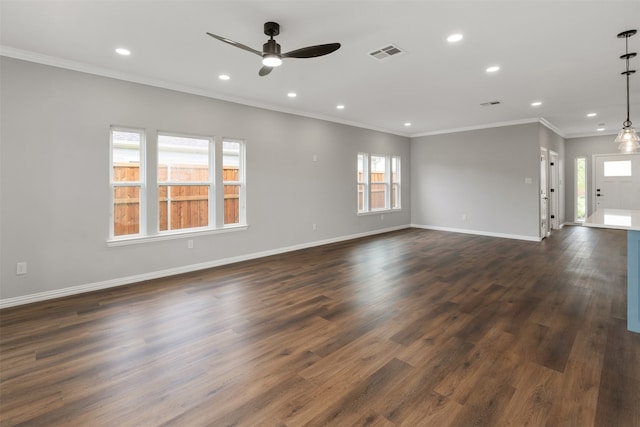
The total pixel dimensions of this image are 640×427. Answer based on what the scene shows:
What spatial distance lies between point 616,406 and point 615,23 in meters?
3.26

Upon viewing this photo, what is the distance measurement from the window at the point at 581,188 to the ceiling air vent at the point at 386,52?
8.94 meters

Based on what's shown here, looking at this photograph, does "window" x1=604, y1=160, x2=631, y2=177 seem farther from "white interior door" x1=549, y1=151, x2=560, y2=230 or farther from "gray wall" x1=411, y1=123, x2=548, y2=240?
"gray wall" x1=411, y1=123, x2=548, y2=240

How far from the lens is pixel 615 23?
9.40 feet

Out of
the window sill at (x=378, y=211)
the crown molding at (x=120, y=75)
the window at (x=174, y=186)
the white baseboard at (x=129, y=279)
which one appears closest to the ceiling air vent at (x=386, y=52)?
the crown molding at (x=120, y=75)

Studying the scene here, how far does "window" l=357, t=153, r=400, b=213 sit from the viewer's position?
312 inches

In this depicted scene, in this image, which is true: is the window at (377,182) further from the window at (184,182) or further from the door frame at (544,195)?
the window at (184,182)

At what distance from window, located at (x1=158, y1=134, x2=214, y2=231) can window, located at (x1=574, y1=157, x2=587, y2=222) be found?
1047 cm

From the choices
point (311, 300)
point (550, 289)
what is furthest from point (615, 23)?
point (311, 300)

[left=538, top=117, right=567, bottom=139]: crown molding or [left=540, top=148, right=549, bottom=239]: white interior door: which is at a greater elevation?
[left=538, top=117, right=567, bottom=139]: crown molding

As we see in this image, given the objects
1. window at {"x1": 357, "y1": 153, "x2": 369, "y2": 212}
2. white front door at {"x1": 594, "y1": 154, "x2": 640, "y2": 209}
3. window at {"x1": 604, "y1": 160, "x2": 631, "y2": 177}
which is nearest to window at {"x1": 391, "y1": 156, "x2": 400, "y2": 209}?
window at {"x1": 357, "y1": 153, "x2": 369, "y2": 212}

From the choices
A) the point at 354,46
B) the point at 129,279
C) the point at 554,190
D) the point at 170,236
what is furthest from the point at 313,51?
the point at 554,190

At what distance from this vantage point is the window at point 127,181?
4.14 meters

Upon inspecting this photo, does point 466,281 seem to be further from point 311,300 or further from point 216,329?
point 216,329

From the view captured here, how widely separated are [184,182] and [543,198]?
798cm
